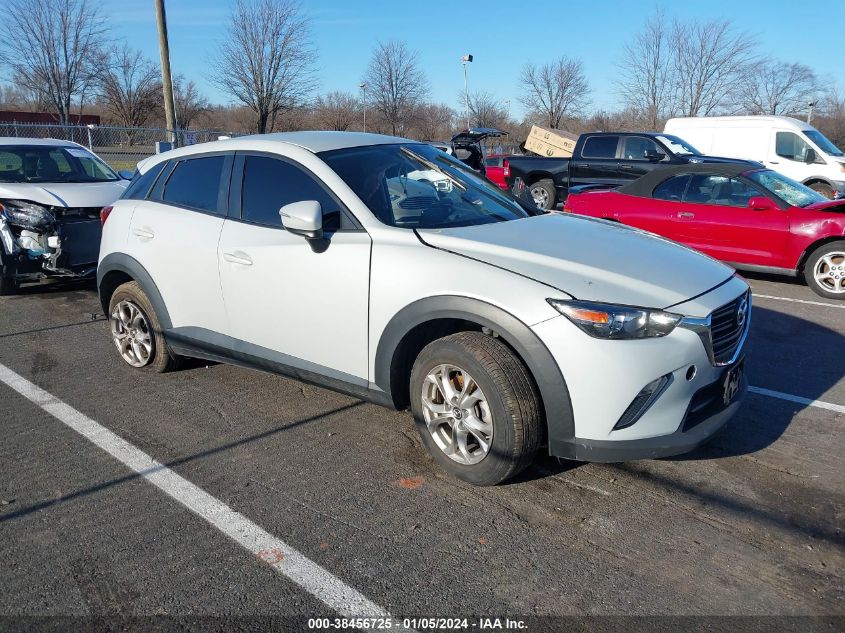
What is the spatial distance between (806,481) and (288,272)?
2.99 m

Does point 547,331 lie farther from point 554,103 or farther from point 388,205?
point 554,103

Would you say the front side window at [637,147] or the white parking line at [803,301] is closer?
the white parking line at [803,301]

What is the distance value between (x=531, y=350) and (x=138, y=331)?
331cm

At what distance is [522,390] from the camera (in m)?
3.16

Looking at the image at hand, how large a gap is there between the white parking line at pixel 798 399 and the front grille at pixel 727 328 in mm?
1332

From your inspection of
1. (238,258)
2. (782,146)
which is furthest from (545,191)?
(238,258)

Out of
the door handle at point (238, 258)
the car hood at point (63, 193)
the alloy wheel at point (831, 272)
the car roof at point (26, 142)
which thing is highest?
the car roof at point (26, 142)

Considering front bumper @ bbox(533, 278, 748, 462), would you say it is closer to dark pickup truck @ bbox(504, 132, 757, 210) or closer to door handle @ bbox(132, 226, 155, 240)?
door handle @ bbox(132, 226, 155, 240)

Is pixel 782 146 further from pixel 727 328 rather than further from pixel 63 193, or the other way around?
pixel 63 193

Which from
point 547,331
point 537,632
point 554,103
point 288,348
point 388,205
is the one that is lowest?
point 537,632

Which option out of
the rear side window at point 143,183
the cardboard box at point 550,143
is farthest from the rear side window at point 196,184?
the cardboard box at point 550,143

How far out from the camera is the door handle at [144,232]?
4.73m

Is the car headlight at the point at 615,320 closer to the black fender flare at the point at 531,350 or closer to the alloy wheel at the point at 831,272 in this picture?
the black fender flare at the point at 531,350

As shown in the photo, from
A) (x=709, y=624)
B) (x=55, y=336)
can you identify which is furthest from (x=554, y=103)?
(x=709, y=624)
